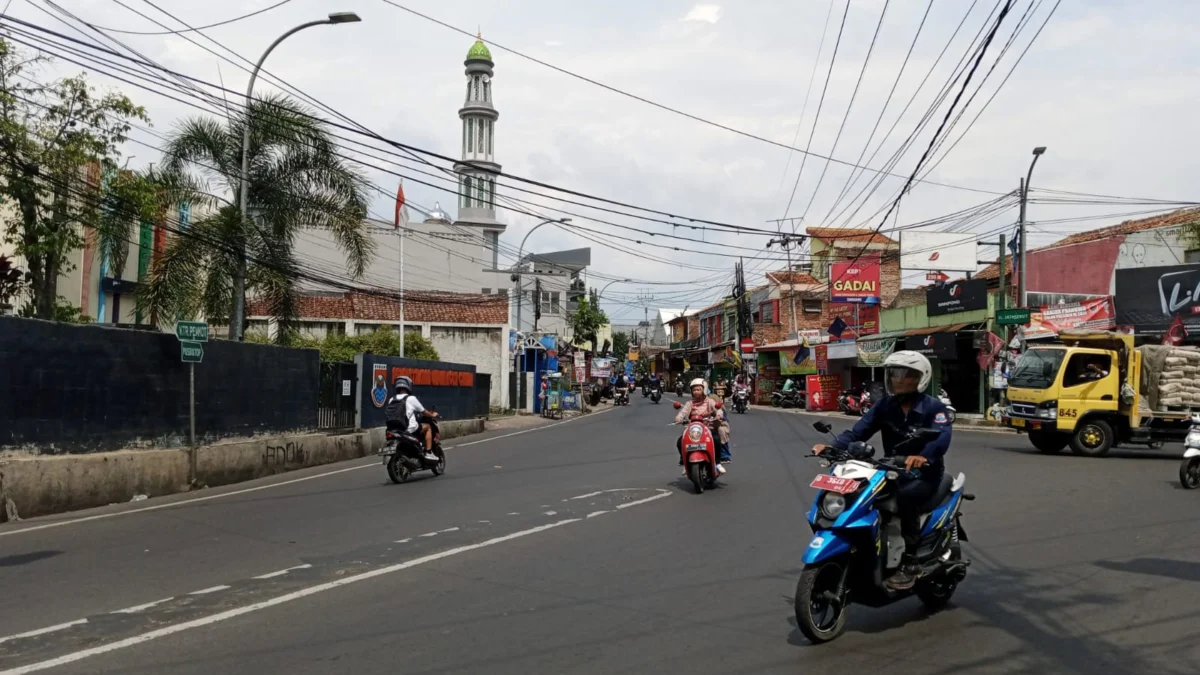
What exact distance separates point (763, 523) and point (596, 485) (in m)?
4.30

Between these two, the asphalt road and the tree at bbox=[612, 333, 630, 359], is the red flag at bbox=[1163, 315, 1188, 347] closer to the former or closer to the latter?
the asphalt road

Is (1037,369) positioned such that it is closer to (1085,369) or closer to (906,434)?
(1085,369)

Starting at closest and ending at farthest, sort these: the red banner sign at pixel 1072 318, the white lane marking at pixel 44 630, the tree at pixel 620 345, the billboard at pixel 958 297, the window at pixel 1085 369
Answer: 1. the white lane marking at pixel 44 630
2. the window at pixel 1085 369
3. the red banner sign at pixel 1072 318
4. the billboard at pixel 958 297
5. the tree at pixel 620 345

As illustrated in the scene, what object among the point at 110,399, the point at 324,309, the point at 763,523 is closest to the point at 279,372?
the point at 110,399

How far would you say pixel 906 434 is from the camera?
6668mm

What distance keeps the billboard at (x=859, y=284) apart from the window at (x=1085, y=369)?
23774 mm

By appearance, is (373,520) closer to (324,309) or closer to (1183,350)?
(1183,350)

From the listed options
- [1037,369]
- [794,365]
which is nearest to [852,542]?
[1037,369]

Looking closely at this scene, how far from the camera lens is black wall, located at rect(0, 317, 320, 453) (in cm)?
1241

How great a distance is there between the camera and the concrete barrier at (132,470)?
11.8 metres

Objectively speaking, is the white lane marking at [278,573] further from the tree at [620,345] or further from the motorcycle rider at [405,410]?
the tree at [620,345]

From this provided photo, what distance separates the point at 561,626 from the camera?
6.39 m

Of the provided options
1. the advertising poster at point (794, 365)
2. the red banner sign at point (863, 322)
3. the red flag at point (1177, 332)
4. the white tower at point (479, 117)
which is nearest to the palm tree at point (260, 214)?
the red flag at point (1177, 332)

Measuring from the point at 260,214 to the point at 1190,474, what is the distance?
19024 mm
